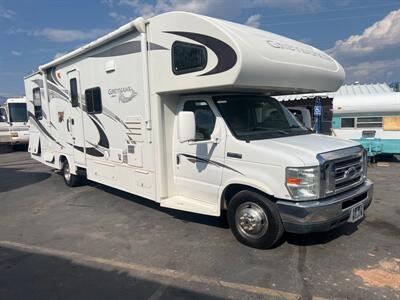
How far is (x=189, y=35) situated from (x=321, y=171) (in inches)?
101

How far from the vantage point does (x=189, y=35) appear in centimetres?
491

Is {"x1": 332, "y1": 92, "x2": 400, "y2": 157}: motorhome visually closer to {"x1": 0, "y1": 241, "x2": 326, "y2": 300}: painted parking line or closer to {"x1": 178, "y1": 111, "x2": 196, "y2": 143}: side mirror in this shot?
{"x1": 178, "y1": 111, "x2": 196, "y2": 143}: side mirror

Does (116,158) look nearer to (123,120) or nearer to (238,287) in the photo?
(123,120)

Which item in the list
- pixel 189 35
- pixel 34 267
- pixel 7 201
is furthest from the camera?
pixel 7 201

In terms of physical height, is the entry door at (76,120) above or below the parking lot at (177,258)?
above

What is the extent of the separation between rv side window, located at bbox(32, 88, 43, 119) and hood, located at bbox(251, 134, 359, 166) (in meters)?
7.80

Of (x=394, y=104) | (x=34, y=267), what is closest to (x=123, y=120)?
(x=34, y=267)

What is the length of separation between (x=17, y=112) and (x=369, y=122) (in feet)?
57.9

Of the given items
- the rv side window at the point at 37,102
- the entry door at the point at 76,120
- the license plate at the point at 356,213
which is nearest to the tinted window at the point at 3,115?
the rv side window at the point at 37,102

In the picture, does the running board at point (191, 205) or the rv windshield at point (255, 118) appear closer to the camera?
the rv windshield at point (255, 118)

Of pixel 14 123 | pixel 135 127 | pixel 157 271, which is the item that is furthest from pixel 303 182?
pixel 14 123

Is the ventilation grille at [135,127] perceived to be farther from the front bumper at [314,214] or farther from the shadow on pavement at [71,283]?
the front bumper at [314,214]

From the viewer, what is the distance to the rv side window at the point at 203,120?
520 cm

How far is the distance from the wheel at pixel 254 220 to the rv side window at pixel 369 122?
31.3ft
